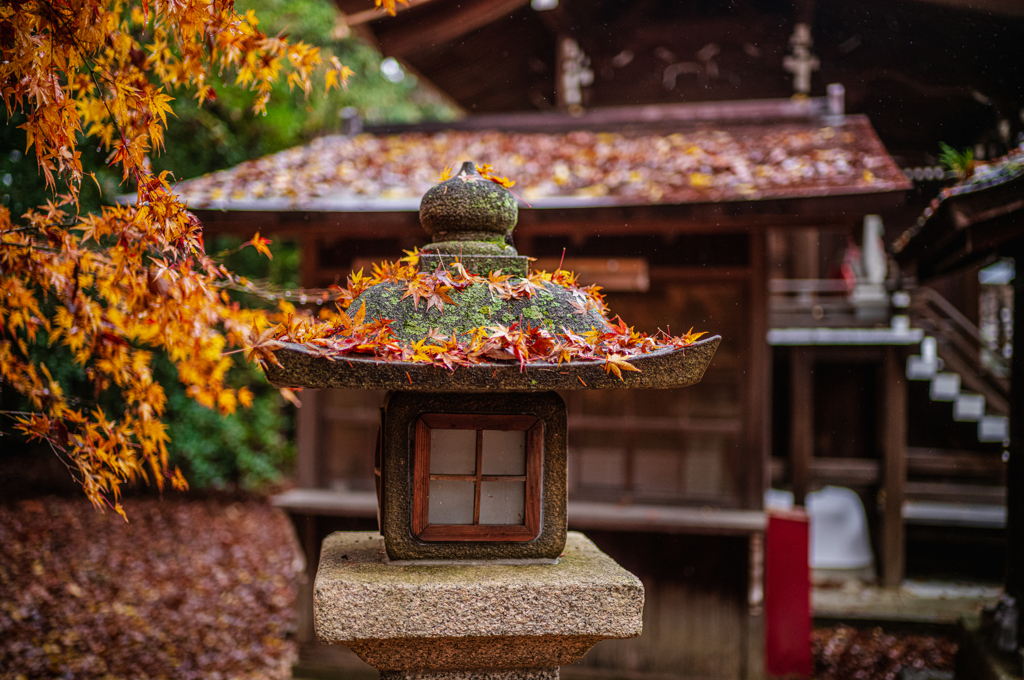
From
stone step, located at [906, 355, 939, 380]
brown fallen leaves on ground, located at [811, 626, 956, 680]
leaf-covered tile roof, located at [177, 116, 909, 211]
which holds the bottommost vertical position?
brown fallen leaves on ground, located at [811, 626, 956, 680]

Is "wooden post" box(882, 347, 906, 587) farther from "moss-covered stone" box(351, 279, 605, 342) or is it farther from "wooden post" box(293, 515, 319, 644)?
"moss-covered stone" box(351, 279, 605, 342)

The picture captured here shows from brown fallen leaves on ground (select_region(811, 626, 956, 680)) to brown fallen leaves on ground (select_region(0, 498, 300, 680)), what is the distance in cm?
468

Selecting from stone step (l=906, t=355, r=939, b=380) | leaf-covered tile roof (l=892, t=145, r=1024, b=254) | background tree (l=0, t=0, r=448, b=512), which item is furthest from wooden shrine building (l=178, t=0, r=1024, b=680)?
stone step (l=906, t=355, r=939, b=380)

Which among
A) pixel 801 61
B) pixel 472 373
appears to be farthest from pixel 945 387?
pixel 472 373

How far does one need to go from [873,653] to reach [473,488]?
519 centimetres

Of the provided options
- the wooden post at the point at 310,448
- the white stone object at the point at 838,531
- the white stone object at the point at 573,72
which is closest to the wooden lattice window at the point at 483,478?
the wooden post at the point at 310,448

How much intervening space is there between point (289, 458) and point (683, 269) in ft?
29.3

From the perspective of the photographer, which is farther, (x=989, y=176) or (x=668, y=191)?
(x=668, y=191)

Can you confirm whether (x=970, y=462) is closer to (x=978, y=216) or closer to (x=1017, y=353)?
(x=1017, y=353)

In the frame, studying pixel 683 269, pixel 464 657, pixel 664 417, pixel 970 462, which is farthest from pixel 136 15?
pixel 970 462

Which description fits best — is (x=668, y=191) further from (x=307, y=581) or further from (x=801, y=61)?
(x=307, y=581)

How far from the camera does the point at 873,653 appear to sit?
582cm

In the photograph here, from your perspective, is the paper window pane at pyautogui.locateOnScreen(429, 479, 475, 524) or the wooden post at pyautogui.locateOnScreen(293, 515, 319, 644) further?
the wooden post at pyautogui.locateOnScreen(293, 515, 319, 644)

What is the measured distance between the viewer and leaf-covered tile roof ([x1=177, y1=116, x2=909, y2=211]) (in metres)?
4.62
